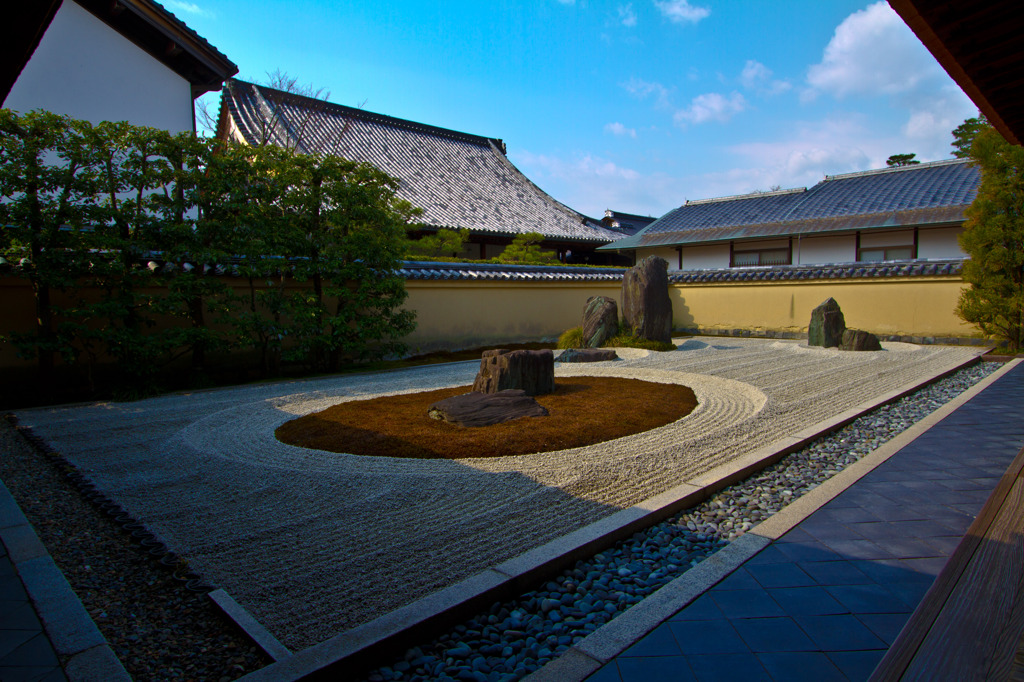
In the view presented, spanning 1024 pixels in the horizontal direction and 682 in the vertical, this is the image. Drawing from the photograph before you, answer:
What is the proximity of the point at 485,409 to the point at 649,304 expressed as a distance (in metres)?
6.71

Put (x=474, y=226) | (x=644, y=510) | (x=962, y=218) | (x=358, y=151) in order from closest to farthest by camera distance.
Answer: (x=644, y=510) → (x=962, y=218) → (x=474, y=226) → (x=358, y=151)

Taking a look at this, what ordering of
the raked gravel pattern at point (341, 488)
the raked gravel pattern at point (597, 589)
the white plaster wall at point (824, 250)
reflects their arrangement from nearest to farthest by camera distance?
the raked gravel pattern at point (597, 589), the raked gravel pattern at point (341, 488), the white plaster wall at point (824, 250)

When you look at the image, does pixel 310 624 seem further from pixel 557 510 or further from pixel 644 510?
pixel 644 510

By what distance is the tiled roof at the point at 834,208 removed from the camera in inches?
592

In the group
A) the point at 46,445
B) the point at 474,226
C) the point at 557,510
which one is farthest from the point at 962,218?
the point at 46,445

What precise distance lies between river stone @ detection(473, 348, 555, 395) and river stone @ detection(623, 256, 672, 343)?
5159 mm

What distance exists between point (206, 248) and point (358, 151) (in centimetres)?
1250

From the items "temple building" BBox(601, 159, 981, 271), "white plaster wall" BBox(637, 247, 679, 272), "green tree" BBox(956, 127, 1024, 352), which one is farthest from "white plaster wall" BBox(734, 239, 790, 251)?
"green tree" BBox(956, 127, 1024, 352)

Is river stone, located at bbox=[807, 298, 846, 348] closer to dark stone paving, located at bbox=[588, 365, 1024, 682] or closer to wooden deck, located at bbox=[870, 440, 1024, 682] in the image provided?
dark stone paving, located at bbox=[588, 365, 1024, 682]

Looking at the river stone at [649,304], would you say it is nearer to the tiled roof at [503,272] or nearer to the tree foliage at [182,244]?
the tiled roof at [503,272]

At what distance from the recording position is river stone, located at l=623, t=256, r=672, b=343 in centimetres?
1116

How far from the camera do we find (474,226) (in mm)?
16859

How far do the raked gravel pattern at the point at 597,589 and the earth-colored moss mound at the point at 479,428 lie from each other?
141cm

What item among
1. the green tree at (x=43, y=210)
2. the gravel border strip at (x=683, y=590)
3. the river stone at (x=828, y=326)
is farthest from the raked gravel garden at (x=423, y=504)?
the river stone at (x=828, y=326)
